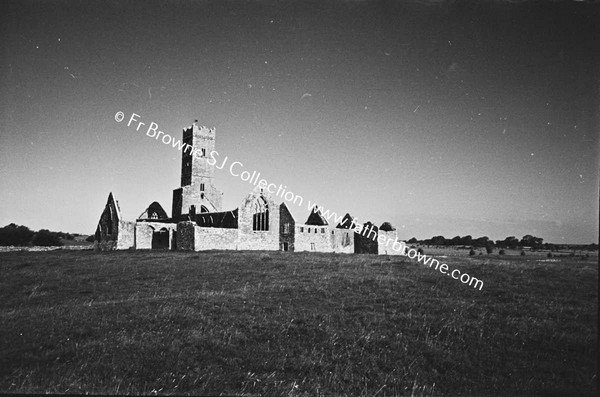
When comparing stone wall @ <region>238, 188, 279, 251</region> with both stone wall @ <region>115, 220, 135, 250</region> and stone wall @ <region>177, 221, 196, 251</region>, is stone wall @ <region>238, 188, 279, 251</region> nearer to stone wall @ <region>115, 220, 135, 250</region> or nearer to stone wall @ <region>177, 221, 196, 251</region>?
stone wall @ <region>177, 221, 196, 251</region>

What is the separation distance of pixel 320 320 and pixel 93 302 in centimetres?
753

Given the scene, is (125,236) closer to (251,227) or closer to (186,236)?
(186,236)

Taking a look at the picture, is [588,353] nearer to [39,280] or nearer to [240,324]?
[240,324]

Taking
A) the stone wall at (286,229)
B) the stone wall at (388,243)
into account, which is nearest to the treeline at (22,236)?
the stone wall at (286,229)

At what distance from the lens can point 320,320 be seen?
449 inches

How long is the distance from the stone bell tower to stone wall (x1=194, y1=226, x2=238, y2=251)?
17.9m

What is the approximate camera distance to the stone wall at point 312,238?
137 feet

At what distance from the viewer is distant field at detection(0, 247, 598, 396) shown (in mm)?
8141

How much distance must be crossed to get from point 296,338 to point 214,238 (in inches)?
1054

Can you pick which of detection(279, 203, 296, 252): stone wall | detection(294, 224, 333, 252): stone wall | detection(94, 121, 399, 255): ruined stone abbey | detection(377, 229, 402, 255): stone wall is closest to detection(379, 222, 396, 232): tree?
detection(94, 121, 399, 255): ruined stone abbey

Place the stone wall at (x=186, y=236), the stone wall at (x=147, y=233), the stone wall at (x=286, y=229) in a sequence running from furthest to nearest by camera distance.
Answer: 1. the stone wall at (x=286, y=229)
2. the stone wall at (x=147, y=233)
3. the stone wall at (x=186, y=236)

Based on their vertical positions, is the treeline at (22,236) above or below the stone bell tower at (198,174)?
below

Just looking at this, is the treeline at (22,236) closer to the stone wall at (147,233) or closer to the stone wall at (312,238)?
the stone wall at (147,233)

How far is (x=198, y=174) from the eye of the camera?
55.8 meters
